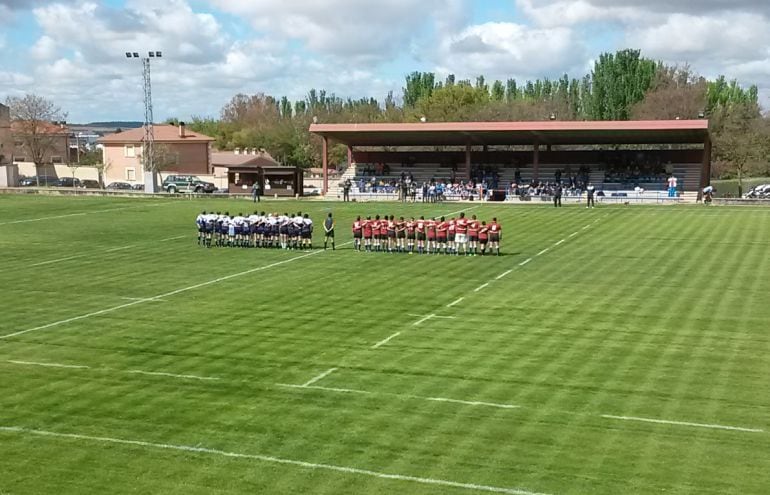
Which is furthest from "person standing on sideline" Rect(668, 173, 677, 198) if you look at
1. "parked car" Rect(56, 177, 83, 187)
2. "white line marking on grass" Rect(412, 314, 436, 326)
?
"parked car" Rect(56, 177, 83, 187)

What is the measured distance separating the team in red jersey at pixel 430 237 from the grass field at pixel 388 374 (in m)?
1.37

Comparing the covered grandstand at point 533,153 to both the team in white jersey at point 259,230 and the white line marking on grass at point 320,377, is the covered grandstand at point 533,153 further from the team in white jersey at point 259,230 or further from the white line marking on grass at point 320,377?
the white line marking on grass at point 320,377

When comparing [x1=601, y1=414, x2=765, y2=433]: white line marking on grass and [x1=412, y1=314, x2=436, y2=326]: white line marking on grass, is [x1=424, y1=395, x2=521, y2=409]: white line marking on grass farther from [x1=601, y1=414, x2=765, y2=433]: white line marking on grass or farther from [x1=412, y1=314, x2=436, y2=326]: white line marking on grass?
[x1=412, y1=314, x2=436, y2=326]: white line marking on grass

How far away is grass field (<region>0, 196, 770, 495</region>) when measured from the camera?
13.2 metres

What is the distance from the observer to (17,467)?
530 inches

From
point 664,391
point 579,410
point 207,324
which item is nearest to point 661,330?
point 664,391

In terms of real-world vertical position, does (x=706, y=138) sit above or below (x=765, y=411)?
above

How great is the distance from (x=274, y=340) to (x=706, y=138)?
50770 mm

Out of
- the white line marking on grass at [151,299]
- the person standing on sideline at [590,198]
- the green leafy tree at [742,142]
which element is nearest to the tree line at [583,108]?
the green leafy tree at [742,142]

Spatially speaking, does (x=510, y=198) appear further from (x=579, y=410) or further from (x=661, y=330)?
(x=579, y=410)

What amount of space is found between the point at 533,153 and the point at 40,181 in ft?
191

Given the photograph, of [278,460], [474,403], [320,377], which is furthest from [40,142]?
[278,460]

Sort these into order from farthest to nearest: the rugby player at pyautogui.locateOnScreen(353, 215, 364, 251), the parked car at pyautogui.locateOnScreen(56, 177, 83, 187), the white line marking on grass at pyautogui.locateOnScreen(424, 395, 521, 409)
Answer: the parked car at pyautogui.locateOnScreen(56, 177, 83, 187) → the rugby player at pyautogui.locateOnScreen(353, 215, 364, 251) → the white line marking on grass at pyautogui.locateOnScreen(424, 395, 521, 409)

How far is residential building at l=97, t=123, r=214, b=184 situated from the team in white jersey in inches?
2466
